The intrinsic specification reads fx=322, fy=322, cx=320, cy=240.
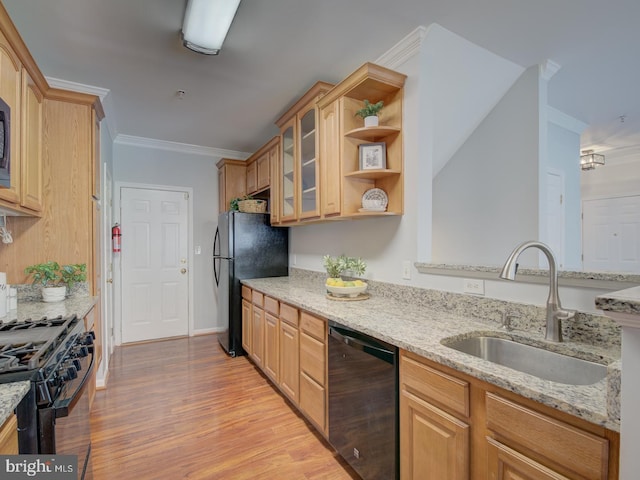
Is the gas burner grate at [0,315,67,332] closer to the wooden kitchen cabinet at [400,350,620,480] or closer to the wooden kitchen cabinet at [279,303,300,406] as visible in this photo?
the wooden kitchen cabinet at [279,303,300,406]

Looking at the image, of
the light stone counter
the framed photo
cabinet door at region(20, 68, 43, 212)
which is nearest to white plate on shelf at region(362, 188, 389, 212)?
the framed photo

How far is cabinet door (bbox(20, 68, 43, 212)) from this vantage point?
193 centimetres

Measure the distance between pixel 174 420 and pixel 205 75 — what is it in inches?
101

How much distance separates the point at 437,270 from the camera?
1.96 meters

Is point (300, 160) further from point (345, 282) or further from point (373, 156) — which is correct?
point (345, 282)

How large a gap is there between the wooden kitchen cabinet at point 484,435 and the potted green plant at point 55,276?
237 cm

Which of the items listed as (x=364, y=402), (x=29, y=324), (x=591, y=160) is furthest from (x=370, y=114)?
(x=591, y=160)

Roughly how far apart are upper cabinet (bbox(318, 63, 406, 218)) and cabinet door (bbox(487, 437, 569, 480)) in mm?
1462

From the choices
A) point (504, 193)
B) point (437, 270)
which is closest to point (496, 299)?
point (437, 270)

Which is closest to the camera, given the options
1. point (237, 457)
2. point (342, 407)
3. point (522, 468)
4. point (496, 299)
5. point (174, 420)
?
point (522, 468)

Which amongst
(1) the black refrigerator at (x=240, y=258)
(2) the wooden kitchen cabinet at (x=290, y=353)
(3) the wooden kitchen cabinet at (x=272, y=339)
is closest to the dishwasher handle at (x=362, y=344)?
(2) the wooden kitchen cabinet at (x=290, y=353)

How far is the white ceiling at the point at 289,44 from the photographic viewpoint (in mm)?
1797

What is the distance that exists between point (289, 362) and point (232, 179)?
2777 millimetres

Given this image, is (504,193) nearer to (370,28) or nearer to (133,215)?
(370,28)
